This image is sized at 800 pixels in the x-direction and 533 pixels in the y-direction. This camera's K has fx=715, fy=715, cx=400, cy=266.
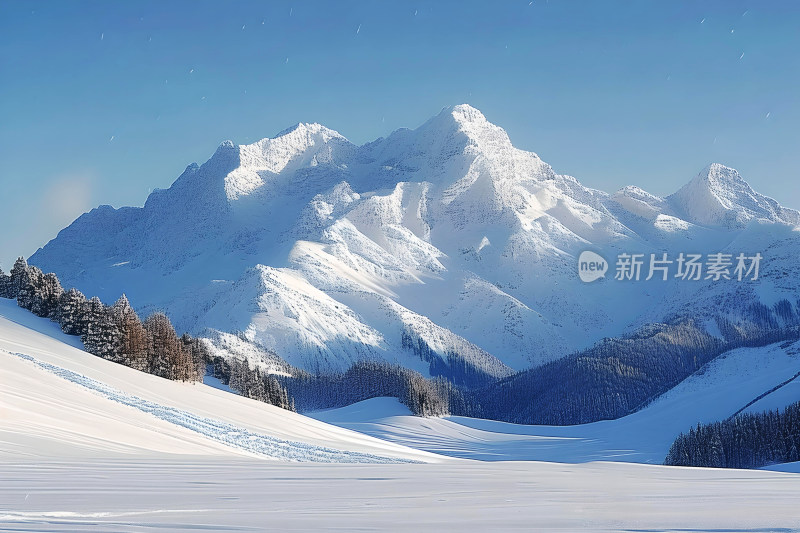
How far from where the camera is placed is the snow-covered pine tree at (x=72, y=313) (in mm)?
47625

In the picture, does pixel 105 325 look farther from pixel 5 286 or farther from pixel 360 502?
pixel 360 502

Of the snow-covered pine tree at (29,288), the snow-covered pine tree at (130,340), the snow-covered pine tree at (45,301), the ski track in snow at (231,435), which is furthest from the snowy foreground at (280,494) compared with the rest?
the snow-covered pine tree at (29,288)

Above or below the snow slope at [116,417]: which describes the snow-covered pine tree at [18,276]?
above

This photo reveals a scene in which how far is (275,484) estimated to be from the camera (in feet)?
38.8

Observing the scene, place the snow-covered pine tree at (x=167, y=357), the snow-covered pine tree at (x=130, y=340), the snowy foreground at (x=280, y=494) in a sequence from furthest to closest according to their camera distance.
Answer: the snow-covered pine tree at (x=167, y=357), the snow-covered pine tree at (x=130, y=340), the snowy foreground at (x=280, y=494)

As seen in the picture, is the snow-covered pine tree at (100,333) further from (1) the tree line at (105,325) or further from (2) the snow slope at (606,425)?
(2) the snow slope at (606,425)

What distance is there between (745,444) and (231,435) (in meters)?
62.2

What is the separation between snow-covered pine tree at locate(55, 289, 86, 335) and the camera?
1875 inches

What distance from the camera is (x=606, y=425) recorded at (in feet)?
405

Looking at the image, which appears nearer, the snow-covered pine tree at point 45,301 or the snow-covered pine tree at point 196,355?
the snow-covered pine tree at point 45,301

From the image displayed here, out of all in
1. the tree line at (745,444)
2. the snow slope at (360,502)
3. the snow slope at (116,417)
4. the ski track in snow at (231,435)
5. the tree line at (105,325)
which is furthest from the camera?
the tree line at (745,444)

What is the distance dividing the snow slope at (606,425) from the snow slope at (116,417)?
54171 mm

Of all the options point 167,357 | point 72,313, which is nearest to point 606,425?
point 167,357

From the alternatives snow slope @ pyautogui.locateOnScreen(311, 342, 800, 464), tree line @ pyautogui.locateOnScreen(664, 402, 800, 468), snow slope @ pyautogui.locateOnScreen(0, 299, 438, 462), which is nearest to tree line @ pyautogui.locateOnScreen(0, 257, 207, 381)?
snow slope @ pyautogui.locateOnScreen(0, 299, 438, 462)
